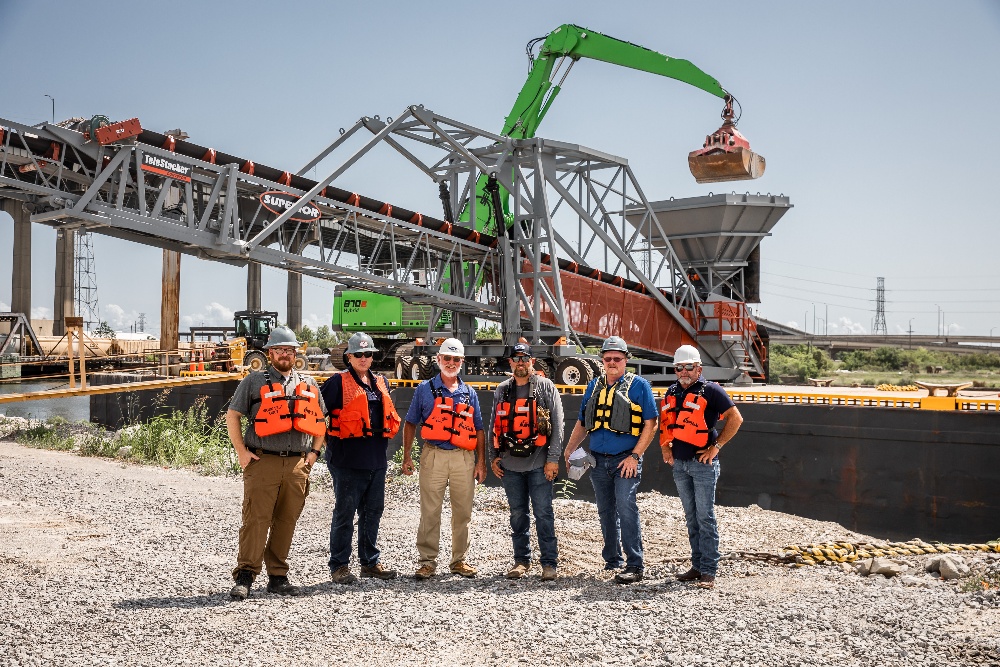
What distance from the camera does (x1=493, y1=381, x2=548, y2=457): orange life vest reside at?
22.0 feet

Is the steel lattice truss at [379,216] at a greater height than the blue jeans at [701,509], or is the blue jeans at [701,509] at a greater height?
the steel lattice truss at [379,216]

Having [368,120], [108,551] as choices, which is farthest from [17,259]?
[108,551]

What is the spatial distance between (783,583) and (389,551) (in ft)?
11.6

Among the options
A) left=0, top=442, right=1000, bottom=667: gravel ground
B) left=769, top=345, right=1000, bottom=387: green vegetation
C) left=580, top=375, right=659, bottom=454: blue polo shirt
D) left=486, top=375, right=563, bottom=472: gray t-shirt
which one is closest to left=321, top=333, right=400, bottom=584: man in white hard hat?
left=0, top=442, right=1000, bottom=667: gravel ground

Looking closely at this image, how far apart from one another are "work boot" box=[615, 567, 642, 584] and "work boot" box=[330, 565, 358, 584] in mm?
2151

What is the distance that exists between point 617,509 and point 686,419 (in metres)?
1.01

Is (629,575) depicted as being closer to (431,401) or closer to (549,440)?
(549,440)

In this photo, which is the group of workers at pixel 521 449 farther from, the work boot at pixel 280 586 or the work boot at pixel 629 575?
the work boot at pixel 280 586

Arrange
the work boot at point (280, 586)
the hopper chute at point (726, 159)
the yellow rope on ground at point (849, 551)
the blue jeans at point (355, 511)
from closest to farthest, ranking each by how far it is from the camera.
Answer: the work boot at point (280, 586) < the blue jeans at point (355, 511) < the yellow rope on ground at point (849, 551) < the hopper chute at point (726, 159)

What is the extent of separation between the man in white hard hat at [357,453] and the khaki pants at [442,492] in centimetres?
36

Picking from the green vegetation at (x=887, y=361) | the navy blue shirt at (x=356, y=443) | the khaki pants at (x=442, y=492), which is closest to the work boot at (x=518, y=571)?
the khaki pants at (x=442, y=492)

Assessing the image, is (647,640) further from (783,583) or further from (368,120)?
(368,120)

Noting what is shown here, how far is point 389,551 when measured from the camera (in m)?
7.59

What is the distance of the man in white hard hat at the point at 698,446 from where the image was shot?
21.1 ft
